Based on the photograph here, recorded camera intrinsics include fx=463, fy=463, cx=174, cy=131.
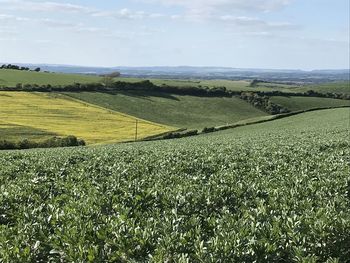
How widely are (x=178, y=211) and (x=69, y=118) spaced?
240 ft

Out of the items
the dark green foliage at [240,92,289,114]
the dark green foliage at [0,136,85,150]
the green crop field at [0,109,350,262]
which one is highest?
the green crop field at [0,109,350,262]

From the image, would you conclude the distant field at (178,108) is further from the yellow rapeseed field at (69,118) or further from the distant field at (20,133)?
the distant field at (20,133)

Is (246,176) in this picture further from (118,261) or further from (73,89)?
(73,89)

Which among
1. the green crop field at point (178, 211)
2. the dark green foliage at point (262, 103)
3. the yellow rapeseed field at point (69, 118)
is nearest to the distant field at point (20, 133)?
the yellow rapeseed field at point (69, 118)

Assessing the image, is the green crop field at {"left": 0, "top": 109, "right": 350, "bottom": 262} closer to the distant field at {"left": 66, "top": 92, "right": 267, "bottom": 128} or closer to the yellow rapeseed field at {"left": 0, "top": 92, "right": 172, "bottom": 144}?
the yellow rapeseed field at {"left": 0, "top": 92, "right": 172, "bottom": 144}

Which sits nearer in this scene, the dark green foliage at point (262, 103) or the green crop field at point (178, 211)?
the green crop field at point (178, 211)

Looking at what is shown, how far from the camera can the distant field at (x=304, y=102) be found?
116m

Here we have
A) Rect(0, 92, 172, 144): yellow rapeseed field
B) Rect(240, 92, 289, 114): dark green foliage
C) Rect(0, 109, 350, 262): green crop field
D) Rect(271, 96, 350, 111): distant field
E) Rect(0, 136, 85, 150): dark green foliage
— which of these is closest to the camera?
Rect(0, 109, 350, 262): green crop field

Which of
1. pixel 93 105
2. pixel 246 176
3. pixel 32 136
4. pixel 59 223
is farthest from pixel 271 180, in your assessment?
pixel 93 105

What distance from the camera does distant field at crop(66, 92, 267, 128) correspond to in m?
94.8

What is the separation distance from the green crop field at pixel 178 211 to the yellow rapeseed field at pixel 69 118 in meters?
48.0

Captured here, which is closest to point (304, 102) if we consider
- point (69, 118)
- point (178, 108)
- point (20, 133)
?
point (178, 108)

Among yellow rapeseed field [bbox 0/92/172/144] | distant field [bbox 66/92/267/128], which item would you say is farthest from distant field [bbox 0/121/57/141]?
distant field [bbox 66/92/267/128]

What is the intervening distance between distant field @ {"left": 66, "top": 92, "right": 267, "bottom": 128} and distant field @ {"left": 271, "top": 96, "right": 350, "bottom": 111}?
29.8ft
